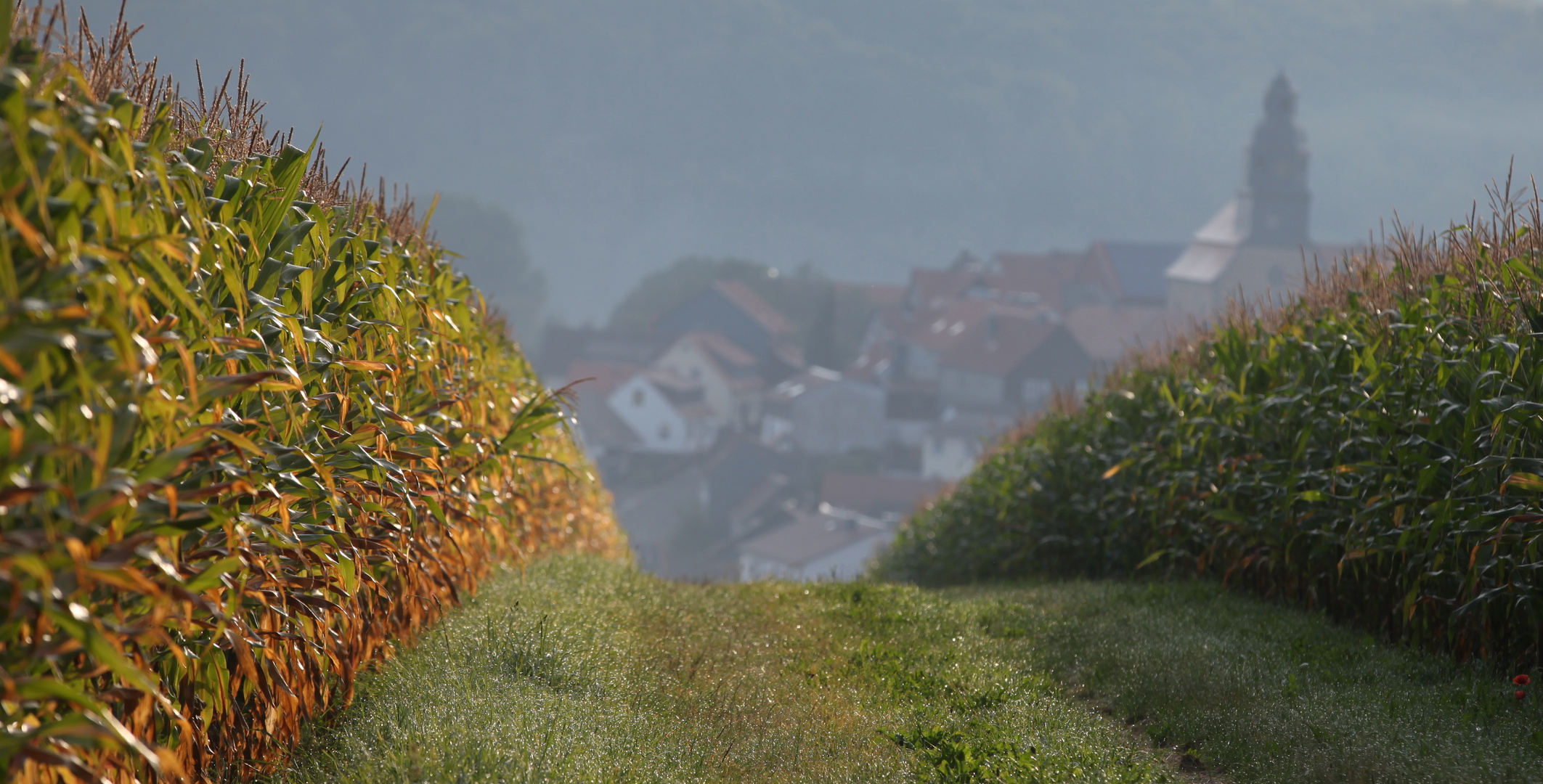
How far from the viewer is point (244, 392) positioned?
3.45 m

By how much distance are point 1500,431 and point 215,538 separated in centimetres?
530

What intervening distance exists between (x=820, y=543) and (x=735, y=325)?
48463mm

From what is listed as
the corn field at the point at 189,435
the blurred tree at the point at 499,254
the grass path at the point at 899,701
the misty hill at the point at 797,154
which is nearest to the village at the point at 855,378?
the blurred tree at the point at 499,254

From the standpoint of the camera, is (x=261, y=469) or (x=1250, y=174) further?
(x=1250, y=174)

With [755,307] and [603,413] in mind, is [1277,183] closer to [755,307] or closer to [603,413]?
[755,307]

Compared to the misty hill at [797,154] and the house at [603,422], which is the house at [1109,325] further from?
the misty hill at [797,154]

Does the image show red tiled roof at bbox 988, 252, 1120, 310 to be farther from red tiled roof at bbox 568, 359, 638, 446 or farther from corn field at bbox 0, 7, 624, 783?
corn field at bbox 0, 7, 624, 783

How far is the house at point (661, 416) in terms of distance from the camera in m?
86.8

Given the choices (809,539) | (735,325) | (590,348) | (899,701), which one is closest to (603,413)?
(590,348)

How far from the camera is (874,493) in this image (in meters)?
71.2

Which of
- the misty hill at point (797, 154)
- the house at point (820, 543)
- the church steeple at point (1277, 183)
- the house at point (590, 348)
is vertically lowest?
the house at point (820, 543)

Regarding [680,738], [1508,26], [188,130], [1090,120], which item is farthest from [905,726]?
[1508,26]

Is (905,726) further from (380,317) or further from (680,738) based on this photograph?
(380,317)

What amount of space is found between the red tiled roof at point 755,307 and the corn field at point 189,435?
102 metres
